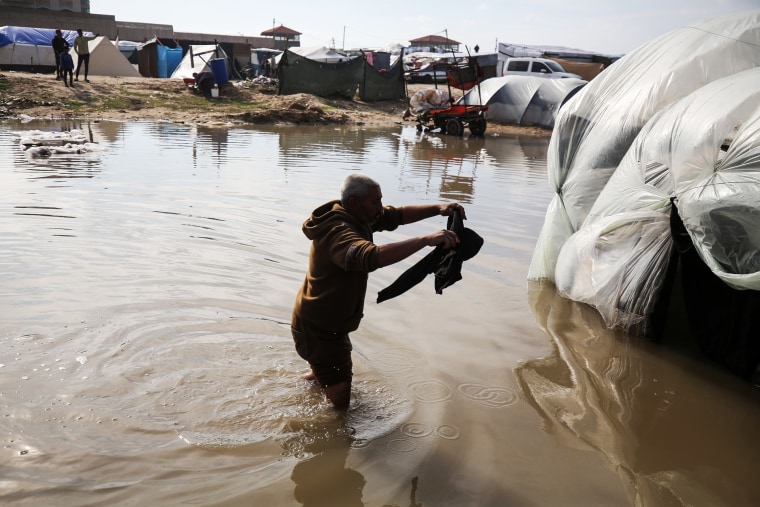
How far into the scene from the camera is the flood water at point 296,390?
9.97 ft

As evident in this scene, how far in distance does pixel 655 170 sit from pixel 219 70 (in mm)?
20861

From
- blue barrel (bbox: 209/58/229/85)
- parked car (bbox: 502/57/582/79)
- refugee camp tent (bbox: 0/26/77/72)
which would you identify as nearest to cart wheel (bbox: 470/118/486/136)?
parked car (bbox: 502/57/582/79)

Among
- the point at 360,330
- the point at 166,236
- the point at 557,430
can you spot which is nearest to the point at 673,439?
the point at 557,430

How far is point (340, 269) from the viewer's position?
3.27 metres

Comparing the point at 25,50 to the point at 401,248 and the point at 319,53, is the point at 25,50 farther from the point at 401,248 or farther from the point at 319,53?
the point at 401,248

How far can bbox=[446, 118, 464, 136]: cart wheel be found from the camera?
18.6 m

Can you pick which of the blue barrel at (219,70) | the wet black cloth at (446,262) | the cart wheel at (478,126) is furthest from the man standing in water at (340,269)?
the blue barrel at (219,70)

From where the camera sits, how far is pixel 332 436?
3428 millimetres

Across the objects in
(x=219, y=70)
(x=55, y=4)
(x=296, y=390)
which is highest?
(x=55, y=4)

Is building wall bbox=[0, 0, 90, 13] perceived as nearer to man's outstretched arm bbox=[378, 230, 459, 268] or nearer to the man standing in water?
the man standing in water

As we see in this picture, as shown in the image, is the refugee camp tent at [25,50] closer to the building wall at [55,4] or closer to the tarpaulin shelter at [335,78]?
the tarpaulin shelter at [335,78]

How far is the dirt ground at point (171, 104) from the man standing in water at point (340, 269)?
16.5 metres

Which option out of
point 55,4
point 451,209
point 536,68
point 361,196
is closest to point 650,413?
point 451,209

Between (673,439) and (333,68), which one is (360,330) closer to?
(673,439)
